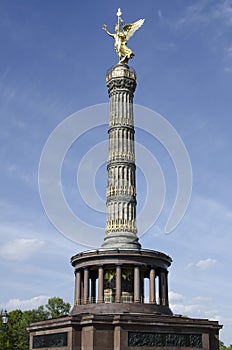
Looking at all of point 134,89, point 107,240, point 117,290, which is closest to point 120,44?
point 134,89

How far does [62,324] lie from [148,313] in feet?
18.8

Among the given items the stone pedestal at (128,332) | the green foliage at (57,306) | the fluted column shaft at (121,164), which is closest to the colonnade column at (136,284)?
the stone pedestal at (128,332)

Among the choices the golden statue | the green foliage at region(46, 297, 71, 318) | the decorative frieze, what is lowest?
the decorative frieze

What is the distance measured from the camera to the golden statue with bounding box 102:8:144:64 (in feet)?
146

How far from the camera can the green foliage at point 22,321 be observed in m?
62.9

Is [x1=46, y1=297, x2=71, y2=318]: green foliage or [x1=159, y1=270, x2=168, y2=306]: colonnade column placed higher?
[x1=46, y1=297, x2=71, y2=318]: green foliage

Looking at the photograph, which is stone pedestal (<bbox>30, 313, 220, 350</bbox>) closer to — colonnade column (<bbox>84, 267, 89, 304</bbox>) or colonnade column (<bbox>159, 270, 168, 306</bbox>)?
colonnade column (<bbox>84, 267, 89, 304</bbox>)

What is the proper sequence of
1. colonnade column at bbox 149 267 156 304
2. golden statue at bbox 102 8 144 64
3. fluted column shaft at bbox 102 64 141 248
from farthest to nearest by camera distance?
golden statue at bbox 102 8 144 64 < fluted column shaft at bbox 102 64 141 248 < colonnade column at bbox 149 267 156 304

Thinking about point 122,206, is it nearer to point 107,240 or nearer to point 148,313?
point 107,240

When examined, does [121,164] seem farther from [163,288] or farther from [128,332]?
[128,332]

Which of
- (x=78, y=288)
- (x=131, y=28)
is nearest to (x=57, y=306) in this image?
(x=78, y=288)

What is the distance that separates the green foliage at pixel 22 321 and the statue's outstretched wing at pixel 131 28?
35.1 meters

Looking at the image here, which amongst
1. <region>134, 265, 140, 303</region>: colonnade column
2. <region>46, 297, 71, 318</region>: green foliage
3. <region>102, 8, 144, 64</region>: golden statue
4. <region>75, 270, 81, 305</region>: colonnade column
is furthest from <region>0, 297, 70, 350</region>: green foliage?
<region>102, 8, 144, 64</region>: golden statue

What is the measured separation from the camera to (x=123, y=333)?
101 ft
